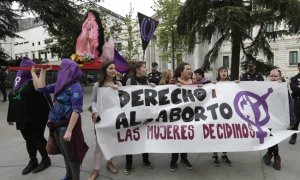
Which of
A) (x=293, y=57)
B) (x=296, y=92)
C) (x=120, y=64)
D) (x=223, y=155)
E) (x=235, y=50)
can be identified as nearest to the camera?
(x=223, y=155)

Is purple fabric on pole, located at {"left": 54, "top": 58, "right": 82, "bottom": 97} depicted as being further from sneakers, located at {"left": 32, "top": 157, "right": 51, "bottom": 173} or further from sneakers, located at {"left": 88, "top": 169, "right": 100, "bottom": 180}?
sneakers, located at {"left": 32, "top": 157, "right": 51, "bottom": 173}

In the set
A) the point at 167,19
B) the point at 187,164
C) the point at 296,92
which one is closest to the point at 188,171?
the point at 187,164

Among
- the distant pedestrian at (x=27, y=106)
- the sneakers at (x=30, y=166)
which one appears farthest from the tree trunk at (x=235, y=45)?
the sneakers at (x=30, y=166)

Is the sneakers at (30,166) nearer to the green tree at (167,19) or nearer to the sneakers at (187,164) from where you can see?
the sneakers at (187,164)

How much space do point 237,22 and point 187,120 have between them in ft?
37.3

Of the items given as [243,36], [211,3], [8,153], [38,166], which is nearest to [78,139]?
[38,166]

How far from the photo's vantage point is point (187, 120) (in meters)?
5.20

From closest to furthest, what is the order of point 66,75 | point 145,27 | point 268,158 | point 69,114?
point 66,75 < point 69,114 < point 268,158 < point 145,27

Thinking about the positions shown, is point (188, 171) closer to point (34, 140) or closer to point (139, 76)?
point (139, 76)

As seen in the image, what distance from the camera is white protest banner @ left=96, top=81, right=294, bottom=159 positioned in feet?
16.7

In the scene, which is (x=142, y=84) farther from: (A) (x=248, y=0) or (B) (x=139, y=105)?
(A) (x=248, y=0)

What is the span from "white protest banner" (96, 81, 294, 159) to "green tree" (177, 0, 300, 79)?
1077cm

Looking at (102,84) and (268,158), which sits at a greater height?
(102,84)

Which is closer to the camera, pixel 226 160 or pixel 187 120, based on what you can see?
pixel 187 120
